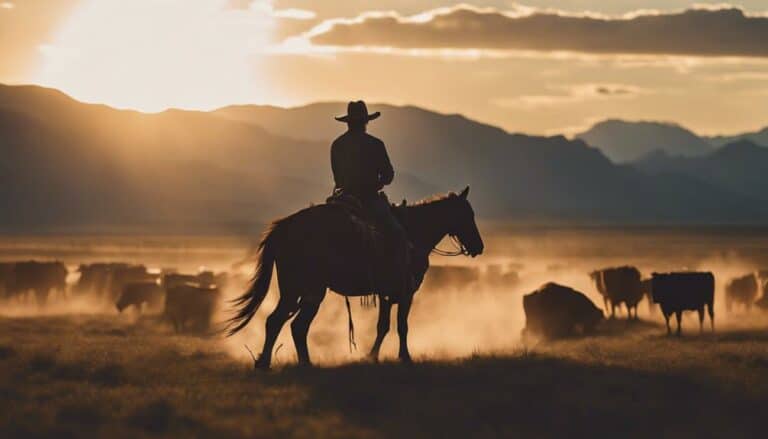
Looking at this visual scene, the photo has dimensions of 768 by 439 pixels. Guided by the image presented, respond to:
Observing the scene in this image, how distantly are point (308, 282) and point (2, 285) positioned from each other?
2990 centimetres

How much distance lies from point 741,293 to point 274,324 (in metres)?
25.4

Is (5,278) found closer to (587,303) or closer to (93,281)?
(93,281)

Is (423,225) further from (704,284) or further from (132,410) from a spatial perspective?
(704,284)

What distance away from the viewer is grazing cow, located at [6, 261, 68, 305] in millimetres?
43750

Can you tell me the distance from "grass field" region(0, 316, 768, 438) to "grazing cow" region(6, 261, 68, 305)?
24860 mm

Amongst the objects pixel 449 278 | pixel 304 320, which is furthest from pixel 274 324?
pixel 449 278

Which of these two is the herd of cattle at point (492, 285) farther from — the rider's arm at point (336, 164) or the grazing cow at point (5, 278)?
the rider's arm at point (336, 164)

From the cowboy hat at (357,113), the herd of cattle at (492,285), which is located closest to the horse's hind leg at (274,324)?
the cowboy hat at (357,113)

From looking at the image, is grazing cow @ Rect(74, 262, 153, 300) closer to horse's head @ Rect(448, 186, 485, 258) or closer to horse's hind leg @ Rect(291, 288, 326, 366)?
horse's head @ Rect(448, 186, 485, 258)

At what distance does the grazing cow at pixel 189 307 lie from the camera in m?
34.0

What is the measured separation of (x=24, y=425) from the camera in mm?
13047

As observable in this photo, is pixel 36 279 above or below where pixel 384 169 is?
below

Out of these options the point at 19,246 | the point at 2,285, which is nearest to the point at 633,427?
the point at 2,285

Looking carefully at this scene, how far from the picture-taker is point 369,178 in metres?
18.1
